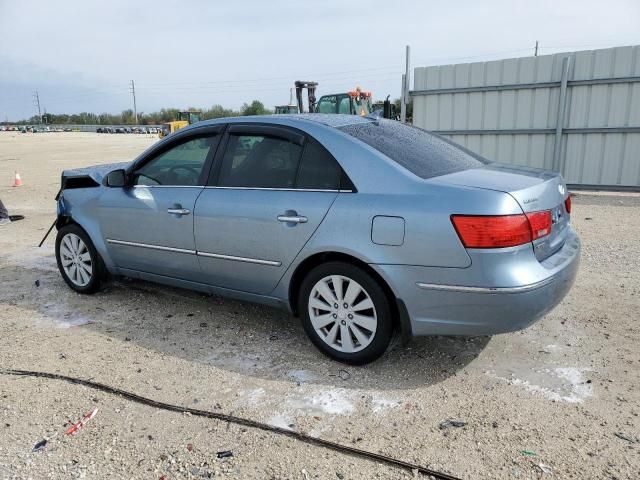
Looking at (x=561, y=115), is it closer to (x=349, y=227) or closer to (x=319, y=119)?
(x=319, y=119)

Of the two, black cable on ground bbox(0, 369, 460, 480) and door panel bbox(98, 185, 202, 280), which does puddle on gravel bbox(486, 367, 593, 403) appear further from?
door panel bbox(98, 185, 202, 280)

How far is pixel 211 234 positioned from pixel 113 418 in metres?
1.48

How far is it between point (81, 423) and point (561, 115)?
1027cm

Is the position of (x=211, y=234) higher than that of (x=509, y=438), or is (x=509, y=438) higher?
(x=211, y=234)

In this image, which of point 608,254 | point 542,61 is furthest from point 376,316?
point 542,61

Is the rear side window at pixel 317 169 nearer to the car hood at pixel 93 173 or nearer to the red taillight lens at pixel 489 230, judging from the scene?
the red taillight lens at pixel 489 230

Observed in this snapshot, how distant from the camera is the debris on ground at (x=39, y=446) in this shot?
2791 mm

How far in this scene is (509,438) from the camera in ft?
9.17

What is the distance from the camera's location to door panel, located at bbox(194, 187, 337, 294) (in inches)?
141

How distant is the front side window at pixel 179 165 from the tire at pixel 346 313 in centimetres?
137

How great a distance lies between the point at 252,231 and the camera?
3.80m

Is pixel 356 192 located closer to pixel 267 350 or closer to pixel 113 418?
pixel 267 350

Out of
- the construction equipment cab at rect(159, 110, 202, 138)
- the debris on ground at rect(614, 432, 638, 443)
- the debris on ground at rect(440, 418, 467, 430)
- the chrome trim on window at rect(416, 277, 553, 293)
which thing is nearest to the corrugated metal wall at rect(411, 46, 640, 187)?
the chrome trim on window at rect(416, 277, 553, 293)

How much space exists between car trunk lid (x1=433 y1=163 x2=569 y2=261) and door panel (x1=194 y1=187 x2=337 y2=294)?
2.94ft
